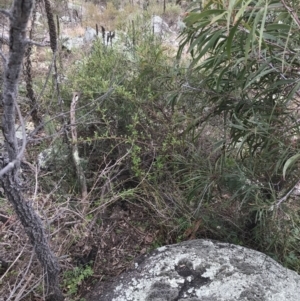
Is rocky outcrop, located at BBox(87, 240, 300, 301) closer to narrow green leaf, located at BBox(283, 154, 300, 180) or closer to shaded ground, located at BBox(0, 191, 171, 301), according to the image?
shaded ground, located at BBox(0, 191, 171, 301)

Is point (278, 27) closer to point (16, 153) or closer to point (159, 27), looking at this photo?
point (16, 153)

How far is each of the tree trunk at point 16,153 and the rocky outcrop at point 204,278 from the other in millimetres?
341

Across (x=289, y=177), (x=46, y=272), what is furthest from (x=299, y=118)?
(x=46, y=272)

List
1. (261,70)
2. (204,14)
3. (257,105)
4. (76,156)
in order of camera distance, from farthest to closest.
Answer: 1. (76,156)
2. (257,105)
3. (261,70)
4. (204,14)

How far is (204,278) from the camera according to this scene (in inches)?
65.0

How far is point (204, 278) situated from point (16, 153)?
1.08 meters

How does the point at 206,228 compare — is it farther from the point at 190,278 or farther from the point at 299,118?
the point at 299,118

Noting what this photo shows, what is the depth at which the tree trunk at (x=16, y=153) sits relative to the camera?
30.6 inches

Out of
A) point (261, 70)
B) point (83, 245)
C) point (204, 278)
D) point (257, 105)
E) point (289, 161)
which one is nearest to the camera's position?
point (289, 161)

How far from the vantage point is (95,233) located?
1.98 m

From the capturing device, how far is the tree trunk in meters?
0.78

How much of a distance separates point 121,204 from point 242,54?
4.42ft

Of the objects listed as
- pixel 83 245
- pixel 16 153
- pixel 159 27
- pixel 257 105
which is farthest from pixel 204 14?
pixel 159 27

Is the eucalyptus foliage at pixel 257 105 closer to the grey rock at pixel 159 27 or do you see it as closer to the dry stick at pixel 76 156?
the dry stick at pixel 76 156
